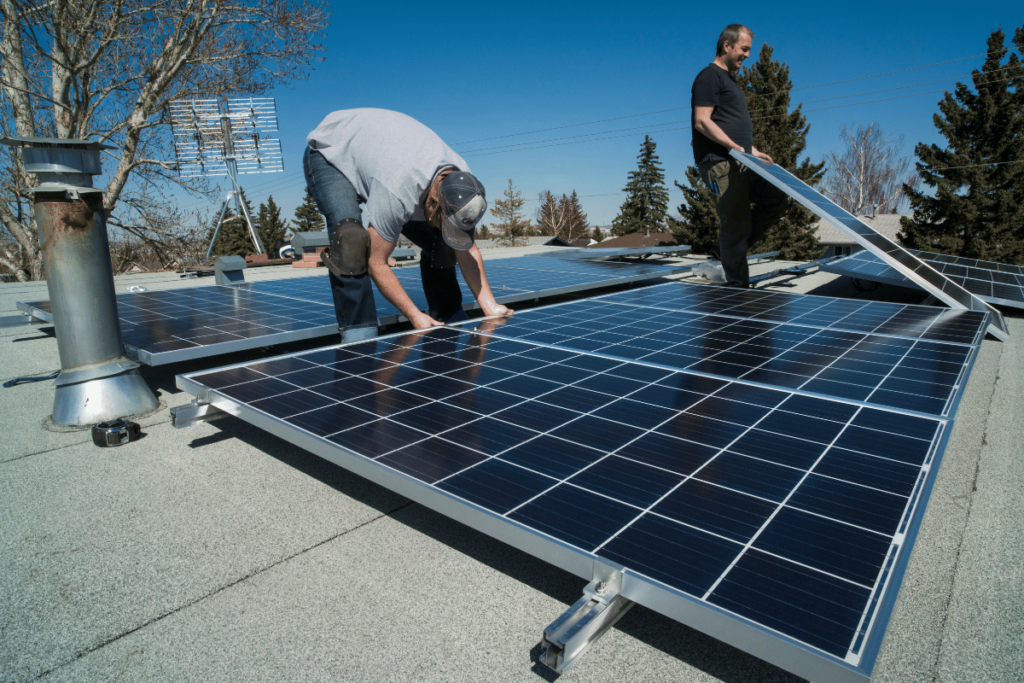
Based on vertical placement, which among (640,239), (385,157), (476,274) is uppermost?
(385,157)

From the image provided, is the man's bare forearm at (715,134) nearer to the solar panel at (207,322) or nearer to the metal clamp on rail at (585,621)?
the solar panel at (207,322)

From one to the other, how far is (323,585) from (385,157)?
2.74 m

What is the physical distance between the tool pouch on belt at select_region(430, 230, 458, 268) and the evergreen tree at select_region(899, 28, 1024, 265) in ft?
86.5

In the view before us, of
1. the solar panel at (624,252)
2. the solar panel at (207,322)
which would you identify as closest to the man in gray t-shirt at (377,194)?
the solar panel at (207,322)

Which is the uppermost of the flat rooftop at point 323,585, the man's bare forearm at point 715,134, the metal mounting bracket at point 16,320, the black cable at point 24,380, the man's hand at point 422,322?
the man's bare forearm at point 715,134

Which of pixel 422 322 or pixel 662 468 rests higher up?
pixel 422 322

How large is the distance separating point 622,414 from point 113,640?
1960mm

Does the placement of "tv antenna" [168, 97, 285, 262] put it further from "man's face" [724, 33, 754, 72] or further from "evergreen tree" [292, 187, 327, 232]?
"evergreen tree" [292, 187, 327, 232]

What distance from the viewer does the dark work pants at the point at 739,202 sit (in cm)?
651

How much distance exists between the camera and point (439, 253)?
4820mm

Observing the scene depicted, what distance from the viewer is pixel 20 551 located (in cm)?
228

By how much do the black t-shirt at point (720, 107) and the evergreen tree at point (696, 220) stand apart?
26722 mm

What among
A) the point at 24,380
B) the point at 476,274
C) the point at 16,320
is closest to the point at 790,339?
the point at 476,274

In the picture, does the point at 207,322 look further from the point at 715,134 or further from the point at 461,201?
the point at 715,134
